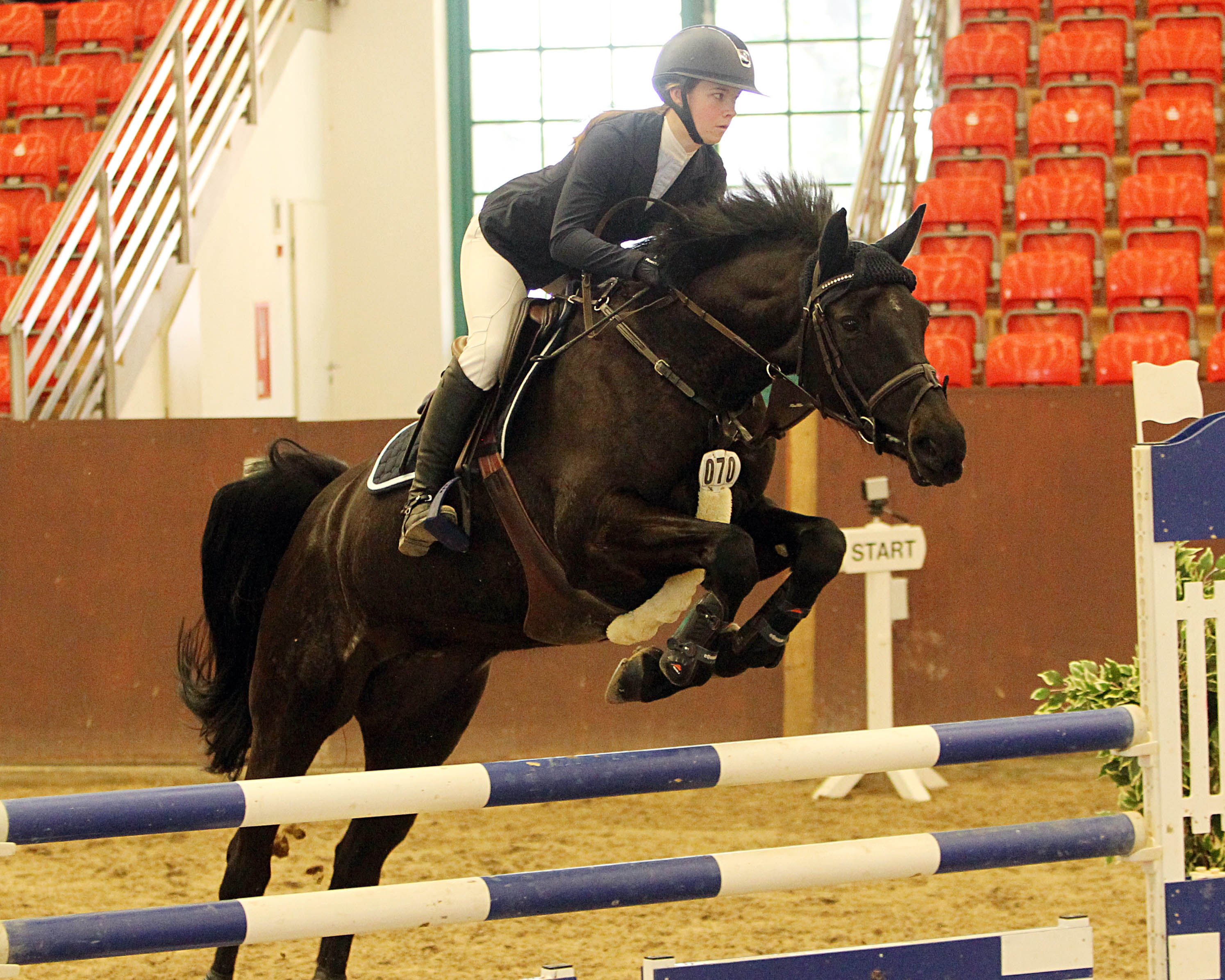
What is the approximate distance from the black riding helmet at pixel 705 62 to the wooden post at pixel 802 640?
3.06 metres

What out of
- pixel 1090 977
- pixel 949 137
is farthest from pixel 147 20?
pixel 1090 977

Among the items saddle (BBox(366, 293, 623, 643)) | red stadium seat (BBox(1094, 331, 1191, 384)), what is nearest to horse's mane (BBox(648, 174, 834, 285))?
saddle (BBox(366, 293, 623, 643))

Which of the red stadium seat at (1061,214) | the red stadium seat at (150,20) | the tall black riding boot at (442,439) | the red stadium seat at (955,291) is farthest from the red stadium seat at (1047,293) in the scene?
the red stadium seat at (150,20)

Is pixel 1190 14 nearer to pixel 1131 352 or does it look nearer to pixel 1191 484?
pixel 1131 352

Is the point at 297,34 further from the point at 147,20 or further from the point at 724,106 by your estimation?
the point at 724,106

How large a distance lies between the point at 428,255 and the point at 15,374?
→ 4165 mm

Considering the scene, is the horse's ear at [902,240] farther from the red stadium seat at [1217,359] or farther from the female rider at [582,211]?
the red stadium seat at [1217,359]

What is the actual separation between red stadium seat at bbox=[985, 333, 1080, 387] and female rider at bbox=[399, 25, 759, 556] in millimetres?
4358

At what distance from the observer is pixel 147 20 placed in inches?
386

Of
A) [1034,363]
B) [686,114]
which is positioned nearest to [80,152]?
[1034,363]

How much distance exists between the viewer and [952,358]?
6938 mm

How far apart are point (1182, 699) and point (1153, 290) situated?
5229mm

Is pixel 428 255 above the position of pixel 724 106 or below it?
above

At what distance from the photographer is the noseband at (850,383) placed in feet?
8.08
